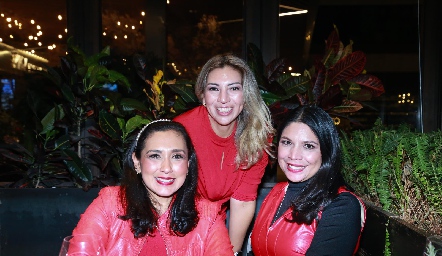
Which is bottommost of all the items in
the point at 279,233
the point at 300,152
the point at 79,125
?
the point at 279,233

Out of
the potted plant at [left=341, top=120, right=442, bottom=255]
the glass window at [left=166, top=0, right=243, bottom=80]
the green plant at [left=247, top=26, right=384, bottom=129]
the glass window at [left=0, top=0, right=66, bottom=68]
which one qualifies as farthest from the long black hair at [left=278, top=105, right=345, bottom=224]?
the glass window at [left=0, top=0, right=66, bottom=68]

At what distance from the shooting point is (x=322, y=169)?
6.29ft

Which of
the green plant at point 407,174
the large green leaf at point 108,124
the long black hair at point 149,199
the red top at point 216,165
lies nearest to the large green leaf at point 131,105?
the large green leaf at point 108,124

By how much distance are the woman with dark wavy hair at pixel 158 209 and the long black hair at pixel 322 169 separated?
0.33 meters

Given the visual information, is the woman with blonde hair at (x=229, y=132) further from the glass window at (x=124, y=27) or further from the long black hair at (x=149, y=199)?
the glass window at (x=124, y=27)

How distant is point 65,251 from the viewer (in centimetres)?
110

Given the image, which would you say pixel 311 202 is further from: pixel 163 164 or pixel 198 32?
pixel 198 32

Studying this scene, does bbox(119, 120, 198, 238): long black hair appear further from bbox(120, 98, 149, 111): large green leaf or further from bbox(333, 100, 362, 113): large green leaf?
bbox(333, 100, 362, 113): large green leaf

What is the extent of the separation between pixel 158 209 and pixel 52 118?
1.76m

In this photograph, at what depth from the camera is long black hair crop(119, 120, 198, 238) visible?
1.79 meters

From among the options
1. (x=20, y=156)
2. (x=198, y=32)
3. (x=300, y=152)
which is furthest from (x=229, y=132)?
(x=198, y=32)

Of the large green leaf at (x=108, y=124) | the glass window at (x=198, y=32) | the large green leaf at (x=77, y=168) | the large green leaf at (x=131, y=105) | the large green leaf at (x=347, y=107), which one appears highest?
the glass window at (x=198, y=32)

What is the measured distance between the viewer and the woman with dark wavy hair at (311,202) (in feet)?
5.77

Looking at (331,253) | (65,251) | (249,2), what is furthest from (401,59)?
(65,251)
